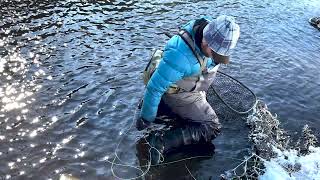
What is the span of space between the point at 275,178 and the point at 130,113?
3086 mm

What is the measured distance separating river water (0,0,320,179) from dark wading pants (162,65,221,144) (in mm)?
456

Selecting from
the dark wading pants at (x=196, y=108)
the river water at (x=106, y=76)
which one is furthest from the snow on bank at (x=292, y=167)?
the dark wading pants at (x=196, y=108)

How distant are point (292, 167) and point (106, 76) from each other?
15.0 feet

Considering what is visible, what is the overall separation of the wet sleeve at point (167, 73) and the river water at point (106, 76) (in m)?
1.31

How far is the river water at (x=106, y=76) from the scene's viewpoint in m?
7.17

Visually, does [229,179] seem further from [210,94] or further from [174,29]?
[174,29]

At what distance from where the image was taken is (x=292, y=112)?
9.09 m

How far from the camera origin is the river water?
23.5ft

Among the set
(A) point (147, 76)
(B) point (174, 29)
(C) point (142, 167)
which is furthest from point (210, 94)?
(B) point (174, 29)

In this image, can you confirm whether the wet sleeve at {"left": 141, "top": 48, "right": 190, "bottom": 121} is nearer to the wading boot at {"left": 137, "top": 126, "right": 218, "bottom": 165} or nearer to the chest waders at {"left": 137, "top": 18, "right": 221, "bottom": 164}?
the chest waders at {"left": 137, "top": 18, "right": 221, "bottom": 164}

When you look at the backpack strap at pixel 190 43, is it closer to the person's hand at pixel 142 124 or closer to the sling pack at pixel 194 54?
the sling pack at pixel 194 54

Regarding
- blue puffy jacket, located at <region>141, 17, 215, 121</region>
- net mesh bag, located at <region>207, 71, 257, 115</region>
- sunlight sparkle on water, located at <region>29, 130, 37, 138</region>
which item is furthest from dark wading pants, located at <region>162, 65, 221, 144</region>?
sunlight sparkle on water, located at <region>29, 130, 37, 138</region>

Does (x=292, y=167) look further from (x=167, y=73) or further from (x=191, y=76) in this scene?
(x=167, y=73)

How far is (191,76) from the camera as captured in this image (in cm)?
703
